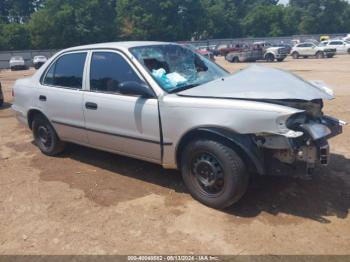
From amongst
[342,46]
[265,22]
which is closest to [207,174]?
[342,46]

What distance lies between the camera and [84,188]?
485 centimetres

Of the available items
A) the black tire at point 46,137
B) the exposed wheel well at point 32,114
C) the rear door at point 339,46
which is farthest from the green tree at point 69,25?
the black tire at point 46,137

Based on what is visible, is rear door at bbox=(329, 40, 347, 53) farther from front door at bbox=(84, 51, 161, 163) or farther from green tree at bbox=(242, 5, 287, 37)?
front door at bbox=(84, 51, 161, 163)

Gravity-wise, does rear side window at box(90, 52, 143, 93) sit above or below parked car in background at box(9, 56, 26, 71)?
above

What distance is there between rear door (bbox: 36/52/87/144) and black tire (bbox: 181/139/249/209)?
1720 mm

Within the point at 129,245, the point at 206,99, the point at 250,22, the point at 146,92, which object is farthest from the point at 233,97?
the point at 250,22

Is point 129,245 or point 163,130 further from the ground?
point 163,130

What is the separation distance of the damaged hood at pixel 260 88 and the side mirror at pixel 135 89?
0.36 m

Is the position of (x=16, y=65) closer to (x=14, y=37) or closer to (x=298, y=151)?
(x=14, y=37)

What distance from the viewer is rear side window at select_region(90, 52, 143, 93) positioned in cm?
462

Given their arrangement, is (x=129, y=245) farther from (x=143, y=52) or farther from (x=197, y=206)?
(x=143, y=52)

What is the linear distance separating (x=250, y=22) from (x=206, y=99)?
76.6 metres

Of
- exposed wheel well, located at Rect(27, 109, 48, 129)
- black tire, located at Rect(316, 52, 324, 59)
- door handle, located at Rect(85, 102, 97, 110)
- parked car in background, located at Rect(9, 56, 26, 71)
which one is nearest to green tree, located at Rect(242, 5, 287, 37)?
black tire, located at Rect(316, 52, 324, 59)

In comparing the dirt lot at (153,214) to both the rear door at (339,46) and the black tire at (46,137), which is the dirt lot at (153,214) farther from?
the rear door at (339,46)
